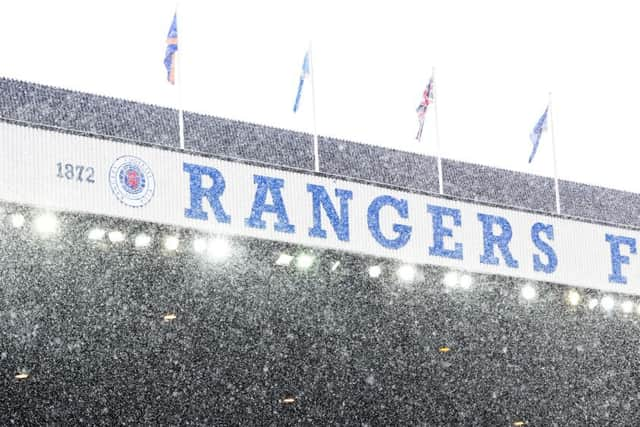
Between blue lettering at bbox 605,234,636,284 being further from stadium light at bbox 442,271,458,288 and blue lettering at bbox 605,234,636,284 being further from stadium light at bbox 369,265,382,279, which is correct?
stadium light at bbox 369,265,382,279

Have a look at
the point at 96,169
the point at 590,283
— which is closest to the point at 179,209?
the point at 96,169

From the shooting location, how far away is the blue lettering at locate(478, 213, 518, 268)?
69.6ft

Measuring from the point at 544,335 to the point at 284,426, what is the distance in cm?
661

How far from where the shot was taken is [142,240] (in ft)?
68.1

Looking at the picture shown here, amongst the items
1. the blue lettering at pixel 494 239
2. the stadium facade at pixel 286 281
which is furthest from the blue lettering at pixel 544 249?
the blue lettering at pixel 494 239

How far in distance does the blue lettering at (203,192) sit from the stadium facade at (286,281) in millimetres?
26

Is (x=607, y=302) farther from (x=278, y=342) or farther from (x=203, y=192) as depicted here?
(x=203, y=192)

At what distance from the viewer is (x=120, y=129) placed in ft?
78.8

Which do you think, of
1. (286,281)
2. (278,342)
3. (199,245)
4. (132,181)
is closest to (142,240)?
(199,245)

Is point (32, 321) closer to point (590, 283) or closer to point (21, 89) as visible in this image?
point (21, 89)

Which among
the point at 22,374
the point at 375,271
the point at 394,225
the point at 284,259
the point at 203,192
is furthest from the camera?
the point at 22,374

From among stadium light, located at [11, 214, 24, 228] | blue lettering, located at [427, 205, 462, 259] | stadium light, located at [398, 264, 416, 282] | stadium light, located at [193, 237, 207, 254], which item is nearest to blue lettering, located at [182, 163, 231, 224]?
stadium light, located at [193, 237, 207, 254]

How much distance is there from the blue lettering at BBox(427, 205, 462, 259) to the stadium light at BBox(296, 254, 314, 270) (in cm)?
262

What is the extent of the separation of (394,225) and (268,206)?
7.83 feet
